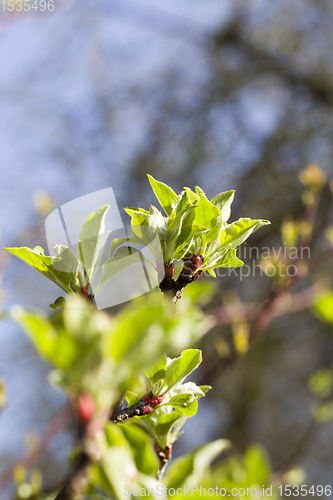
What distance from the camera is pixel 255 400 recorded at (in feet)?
5.19

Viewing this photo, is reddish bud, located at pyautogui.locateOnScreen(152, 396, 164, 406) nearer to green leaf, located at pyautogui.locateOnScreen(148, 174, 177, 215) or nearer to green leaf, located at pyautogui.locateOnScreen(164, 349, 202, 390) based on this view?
green leaf, located at pyautogui.locateOnScreen(164, 349, 202, 390)

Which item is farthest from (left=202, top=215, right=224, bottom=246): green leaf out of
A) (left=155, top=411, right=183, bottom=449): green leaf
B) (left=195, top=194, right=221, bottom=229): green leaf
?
(left=155, top=411, right=183, bottom=449): green leaf

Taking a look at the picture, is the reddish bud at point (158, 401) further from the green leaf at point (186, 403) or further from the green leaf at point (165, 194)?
the green leaf at point (165, 194)

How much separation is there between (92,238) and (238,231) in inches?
3.5

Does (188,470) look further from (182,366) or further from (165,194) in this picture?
(165,194)

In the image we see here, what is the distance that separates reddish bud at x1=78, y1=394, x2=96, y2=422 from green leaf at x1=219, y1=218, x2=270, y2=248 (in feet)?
0.42

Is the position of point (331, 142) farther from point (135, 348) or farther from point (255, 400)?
point (135, 348)

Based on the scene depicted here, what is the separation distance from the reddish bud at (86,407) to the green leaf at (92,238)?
0.09m

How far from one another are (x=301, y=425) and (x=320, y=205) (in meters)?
0.93

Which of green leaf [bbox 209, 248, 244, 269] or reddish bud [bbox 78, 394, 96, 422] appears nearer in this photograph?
reddish bud [bbox 78, 394, 96, 422]

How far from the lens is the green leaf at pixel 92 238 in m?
0.19

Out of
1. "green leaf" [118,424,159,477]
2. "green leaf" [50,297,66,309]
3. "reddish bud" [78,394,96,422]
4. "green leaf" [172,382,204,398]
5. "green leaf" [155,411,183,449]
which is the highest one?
"reddish bud" [78,394,96,422]

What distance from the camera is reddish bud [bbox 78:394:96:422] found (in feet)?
0.37

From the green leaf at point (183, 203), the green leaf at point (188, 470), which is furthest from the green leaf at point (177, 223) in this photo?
the green leaf at point (188, 470)
